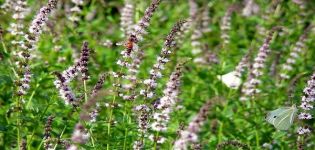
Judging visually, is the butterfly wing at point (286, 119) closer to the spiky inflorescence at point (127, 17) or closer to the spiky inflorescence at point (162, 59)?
the spiky inflorescence at point (162, 59)

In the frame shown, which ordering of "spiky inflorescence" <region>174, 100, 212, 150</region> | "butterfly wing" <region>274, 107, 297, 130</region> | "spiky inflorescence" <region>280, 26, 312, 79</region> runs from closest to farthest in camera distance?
"spiky inflorescence" <region>174, 100, 212, 150</region> → "butterfly wing" <region>274, 107, 297, 130</region> → "spiky inflorescence" <region>280, 26, 312, 79</region>

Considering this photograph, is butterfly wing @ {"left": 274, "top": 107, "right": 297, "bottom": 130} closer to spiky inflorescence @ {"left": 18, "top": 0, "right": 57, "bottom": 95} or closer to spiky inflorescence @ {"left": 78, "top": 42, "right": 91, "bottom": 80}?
spiky inflorescence @ {"left": 78, "top": 42, "right": 91, "bottom": 80}

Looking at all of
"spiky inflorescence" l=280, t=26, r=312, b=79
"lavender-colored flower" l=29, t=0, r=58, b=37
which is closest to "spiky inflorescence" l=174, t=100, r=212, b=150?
"lavender-colored flower" l=29, t=0, r=58, b=37

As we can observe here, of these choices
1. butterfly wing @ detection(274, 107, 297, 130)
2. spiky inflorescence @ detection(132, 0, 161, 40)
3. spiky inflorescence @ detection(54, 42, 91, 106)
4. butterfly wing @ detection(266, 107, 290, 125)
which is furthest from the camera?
butterfly wing @ detection(266, 107, 290, 125)

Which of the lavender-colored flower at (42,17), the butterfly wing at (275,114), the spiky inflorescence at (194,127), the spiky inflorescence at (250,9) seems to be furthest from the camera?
the spiky inflorescence at (250,9)

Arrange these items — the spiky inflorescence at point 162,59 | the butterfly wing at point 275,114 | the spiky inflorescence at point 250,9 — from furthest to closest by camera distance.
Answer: the spiky inflorescence at point 250,9 → the butterfly wing at point 275,114 → the spiky inflorescence at point 162,59

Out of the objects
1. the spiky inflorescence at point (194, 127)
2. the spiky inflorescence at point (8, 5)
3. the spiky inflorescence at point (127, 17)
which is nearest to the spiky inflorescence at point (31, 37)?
the spiky inflorescence at point (194, 127)

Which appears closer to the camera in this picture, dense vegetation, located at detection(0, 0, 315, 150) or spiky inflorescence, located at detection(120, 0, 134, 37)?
dense vegetation, located at detection(0, 0, 315, 150)

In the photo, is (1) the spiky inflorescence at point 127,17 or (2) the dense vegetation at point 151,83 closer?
(2) the dense vegetation at point 151,83

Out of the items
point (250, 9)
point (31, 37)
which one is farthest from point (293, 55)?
point (31, 37)
